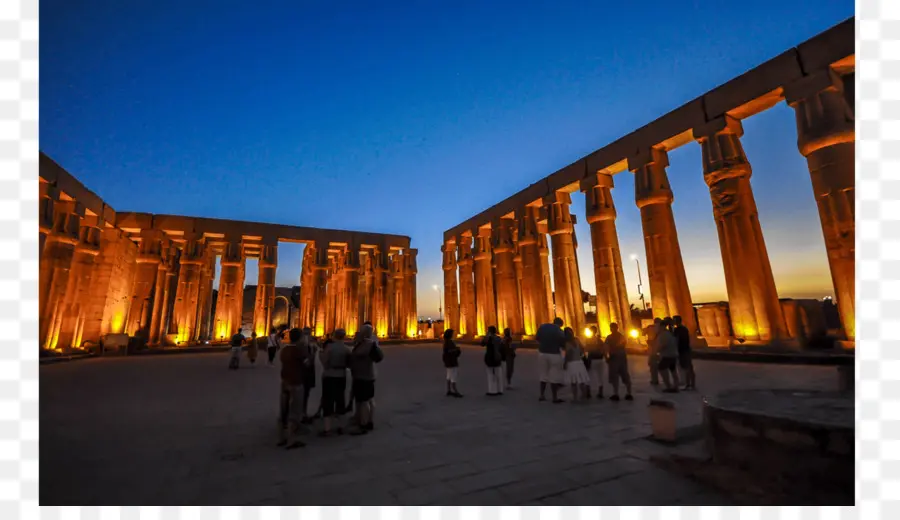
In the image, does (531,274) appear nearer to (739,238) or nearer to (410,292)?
(739,238)

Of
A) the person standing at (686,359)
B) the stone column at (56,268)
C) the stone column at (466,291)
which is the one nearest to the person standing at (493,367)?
the person standing at (686,359)

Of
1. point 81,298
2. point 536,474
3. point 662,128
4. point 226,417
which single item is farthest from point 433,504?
point 81,298

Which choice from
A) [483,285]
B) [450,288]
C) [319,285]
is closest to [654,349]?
[483,285]

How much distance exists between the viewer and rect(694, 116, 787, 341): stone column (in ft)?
38.3

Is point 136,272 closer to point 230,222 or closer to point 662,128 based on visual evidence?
point 230,222

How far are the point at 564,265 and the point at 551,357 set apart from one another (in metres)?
12.0

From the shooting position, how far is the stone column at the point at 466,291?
24938mm

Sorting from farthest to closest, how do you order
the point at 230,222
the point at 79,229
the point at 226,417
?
the point at 230,222
the point at 79,229
the point at 226,417

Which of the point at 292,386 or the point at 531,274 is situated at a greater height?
the point at 531,274

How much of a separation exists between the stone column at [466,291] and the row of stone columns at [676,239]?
0.52m

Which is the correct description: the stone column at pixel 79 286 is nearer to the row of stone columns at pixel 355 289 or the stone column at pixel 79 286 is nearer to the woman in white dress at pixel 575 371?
the row of stone columns at pixel 355 289

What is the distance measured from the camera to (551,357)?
6789 mm

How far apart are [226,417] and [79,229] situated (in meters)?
18.1

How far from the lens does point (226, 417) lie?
5758mm
